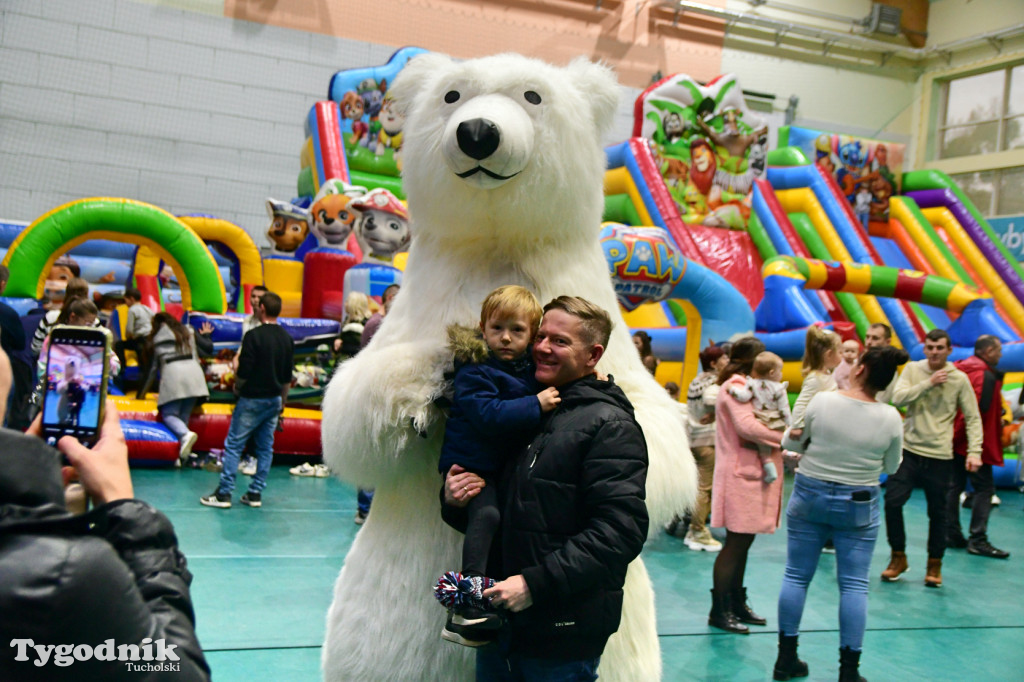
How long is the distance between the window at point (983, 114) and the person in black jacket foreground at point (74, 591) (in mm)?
17759

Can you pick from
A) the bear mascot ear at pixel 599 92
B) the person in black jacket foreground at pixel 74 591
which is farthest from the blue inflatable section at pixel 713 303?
the person in black jacket foreground at pixel 74 591

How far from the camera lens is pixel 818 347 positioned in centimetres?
470

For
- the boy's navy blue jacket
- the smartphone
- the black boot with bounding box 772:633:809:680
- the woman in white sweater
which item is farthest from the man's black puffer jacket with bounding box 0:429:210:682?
the woman in white sweater

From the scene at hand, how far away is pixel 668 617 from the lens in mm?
4078

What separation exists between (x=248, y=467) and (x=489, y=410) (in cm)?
535

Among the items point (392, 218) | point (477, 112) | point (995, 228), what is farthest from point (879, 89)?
point (477, 112)

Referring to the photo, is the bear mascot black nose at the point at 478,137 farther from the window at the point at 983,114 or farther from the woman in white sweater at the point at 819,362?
the window at the point at 983,114

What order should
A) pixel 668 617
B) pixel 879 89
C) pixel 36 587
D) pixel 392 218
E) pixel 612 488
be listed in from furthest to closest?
pixel 879 89 → pixel 392 218 → pixel 668 617 → pixel 612 488 → pixel 36 587

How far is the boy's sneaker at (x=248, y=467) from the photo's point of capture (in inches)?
257

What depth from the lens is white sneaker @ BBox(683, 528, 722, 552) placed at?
→ 5.41 meters

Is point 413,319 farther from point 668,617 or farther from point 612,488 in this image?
point 668,617

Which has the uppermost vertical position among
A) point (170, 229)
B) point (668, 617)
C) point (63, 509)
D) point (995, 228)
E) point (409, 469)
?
point (995, 228)

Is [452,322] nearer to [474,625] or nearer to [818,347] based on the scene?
[474,625]

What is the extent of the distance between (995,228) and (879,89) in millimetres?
4256
